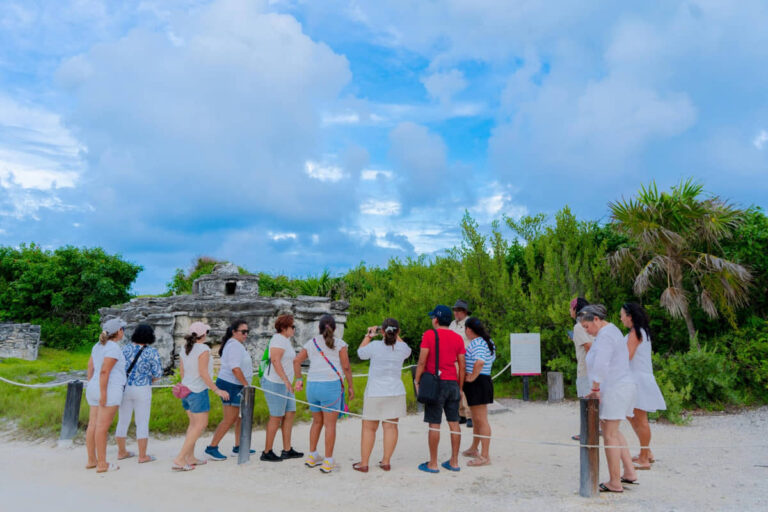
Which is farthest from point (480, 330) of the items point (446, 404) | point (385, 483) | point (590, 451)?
point (385, 483)

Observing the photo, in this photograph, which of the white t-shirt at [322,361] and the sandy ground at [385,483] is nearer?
the sandy ground at [385,483]

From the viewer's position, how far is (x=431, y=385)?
550cm

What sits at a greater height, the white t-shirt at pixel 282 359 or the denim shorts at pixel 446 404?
the white t-shirt at pixel 282 359

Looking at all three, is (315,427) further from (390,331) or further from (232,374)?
(390,331)

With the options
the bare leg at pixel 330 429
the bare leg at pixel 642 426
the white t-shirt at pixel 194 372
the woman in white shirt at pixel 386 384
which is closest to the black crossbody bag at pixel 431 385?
the woman in white shirt at pixel 386 384

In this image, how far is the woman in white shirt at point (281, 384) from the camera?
19.2ft

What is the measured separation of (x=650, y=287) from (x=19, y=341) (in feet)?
68.1

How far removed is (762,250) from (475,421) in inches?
287

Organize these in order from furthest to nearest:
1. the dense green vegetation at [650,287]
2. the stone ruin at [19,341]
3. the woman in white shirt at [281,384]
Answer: the stone ruin at [19,341], the dense green vegetation at [650,287], the woman in white shirt at [281,384]

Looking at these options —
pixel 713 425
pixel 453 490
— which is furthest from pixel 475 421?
pixel 713 425

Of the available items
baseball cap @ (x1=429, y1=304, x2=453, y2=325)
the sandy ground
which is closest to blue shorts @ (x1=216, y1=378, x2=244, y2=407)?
the sandy ground

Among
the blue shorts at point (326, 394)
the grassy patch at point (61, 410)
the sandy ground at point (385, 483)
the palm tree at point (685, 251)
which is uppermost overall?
the palm tree at point (685, 251)

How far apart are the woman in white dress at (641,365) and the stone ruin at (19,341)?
20974 millimetres

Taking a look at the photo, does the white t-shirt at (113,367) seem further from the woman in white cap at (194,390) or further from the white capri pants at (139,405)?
the woman in white cap at (194,390)
